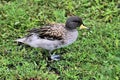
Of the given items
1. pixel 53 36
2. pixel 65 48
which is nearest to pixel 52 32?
pixel 53 36

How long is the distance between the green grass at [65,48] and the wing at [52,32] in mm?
449

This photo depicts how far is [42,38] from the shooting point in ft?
21.8

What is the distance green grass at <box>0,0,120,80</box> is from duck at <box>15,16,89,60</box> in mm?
277

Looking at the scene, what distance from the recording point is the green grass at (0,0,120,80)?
647 centimetres

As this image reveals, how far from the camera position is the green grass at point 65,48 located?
6469 millimetres

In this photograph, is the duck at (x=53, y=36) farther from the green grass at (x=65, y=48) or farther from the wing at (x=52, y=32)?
the green grass at (x=65, y=48)

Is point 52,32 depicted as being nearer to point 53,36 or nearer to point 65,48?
point 53,36

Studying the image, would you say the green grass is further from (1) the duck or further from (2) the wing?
(2) the wing

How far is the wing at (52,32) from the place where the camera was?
659 cm

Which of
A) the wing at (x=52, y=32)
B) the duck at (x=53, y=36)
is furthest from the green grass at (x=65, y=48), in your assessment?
the wing at (x=52, y=32)

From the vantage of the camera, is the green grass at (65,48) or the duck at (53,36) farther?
the duck at (53,36)

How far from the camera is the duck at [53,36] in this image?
6.59 meters

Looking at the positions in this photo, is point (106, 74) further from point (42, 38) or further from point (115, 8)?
point (115, 8)

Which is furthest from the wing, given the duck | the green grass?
the green grass
